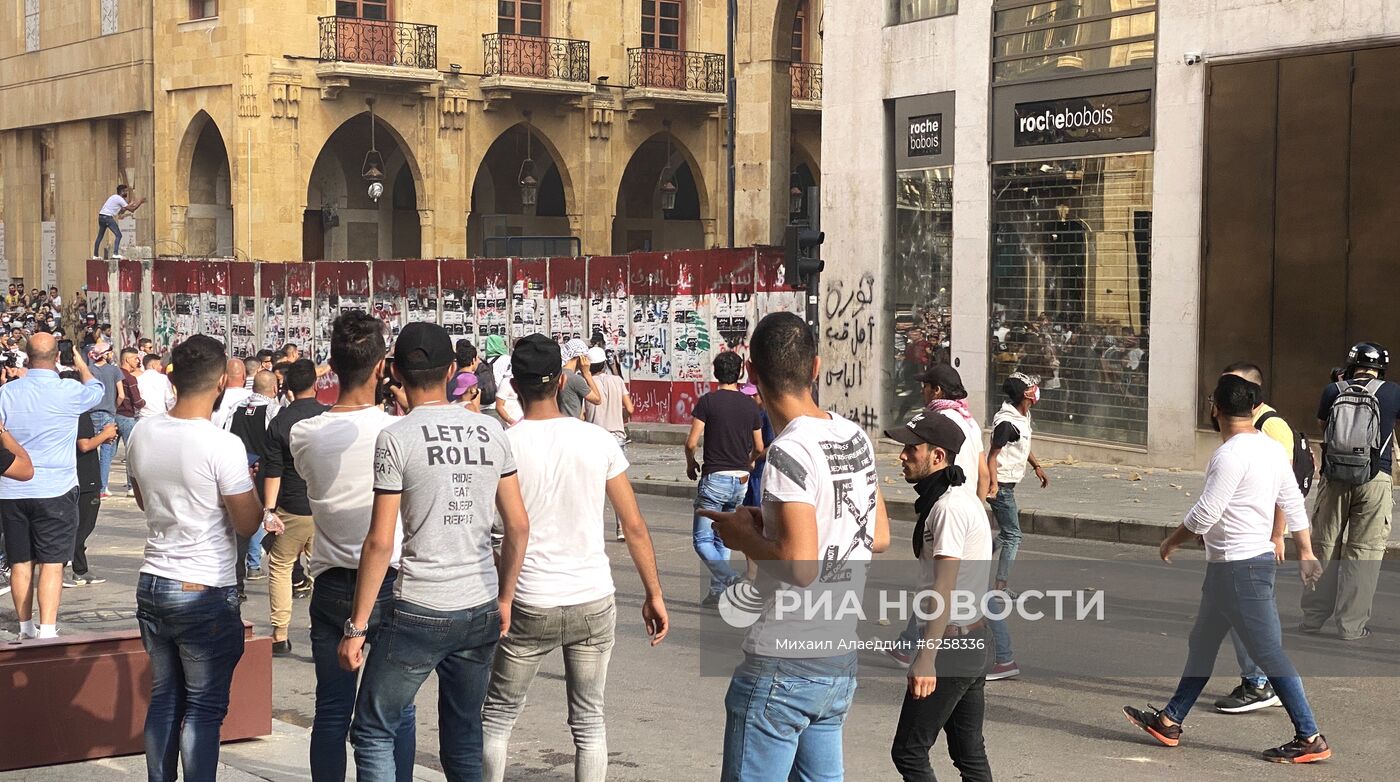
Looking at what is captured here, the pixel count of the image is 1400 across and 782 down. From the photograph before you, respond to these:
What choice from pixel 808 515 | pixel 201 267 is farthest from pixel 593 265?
pixel 808 515

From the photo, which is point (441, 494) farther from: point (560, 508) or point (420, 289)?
point (420, 289)

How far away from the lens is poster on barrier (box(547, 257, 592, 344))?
2781 centimetres

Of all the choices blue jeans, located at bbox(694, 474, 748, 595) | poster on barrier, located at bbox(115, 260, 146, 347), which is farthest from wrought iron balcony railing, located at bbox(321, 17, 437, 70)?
blue jeans, located at bbox(694, 474, 748, 595)

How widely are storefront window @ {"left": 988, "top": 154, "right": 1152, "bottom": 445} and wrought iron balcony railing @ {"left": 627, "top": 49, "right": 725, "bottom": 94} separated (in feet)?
67.1

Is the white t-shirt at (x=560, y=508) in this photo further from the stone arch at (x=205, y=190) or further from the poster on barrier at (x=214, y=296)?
the stone arch at (x=205, y=190)

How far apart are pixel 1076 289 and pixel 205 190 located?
26.6 meters

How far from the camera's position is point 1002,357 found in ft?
66.4

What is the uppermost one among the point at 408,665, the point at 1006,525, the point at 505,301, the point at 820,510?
the point at 505,301

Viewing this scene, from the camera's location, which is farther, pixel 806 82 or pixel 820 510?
pixel 806 82

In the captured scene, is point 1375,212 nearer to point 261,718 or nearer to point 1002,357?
point 1002,357

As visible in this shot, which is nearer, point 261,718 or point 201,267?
point 261,718

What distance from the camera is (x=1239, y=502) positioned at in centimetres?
707

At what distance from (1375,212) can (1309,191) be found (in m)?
0.73

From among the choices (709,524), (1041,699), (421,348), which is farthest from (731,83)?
(421,348)
